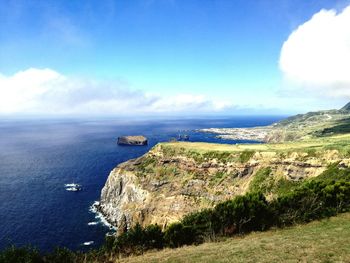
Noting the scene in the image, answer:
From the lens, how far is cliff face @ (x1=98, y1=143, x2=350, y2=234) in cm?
7750

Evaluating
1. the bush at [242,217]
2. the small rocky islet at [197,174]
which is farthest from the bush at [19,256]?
the small rocky islet at [197,174]

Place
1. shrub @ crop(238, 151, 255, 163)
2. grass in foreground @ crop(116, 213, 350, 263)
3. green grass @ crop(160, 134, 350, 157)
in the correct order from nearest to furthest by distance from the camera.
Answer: grass in foreground @ crop(116, 213, 350, 263), green grass @ crop(160, 134, 350, 157), shrub @ crop(238, 151, 255, 163)

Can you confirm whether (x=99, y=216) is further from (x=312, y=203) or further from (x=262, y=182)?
(x=312, y=203)

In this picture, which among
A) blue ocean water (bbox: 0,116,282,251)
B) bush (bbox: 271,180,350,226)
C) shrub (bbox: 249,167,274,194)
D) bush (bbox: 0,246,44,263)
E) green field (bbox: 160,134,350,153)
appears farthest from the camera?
green field (bbox: 160,134,350,153)

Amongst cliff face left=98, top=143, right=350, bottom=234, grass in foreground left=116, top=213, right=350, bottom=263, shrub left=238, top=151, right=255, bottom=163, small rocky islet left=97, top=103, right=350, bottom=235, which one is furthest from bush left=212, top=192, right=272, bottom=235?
shrub left=238, top=151, right=255, bottom=163

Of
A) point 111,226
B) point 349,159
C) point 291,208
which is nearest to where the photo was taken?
point 291,208

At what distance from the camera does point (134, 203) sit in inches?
3698

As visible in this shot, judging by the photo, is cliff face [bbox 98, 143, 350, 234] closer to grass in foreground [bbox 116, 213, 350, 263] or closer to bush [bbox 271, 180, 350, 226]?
bush [bbox 271, 180, 350, 226]

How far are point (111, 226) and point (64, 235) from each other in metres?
14.9

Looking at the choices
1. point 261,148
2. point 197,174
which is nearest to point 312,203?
point 197,174

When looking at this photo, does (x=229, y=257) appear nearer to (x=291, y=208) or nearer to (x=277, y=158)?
(x=291, y=208)

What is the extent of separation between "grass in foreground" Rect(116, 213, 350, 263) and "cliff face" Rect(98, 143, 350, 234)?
41.7 metres

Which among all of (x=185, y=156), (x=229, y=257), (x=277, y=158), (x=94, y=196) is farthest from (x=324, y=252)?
(x=94, y=196)

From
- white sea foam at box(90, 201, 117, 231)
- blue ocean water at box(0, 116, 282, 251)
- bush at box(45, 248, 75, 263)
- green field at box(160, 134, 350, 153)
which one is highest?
green field at box(160, 134, 350, 153)
